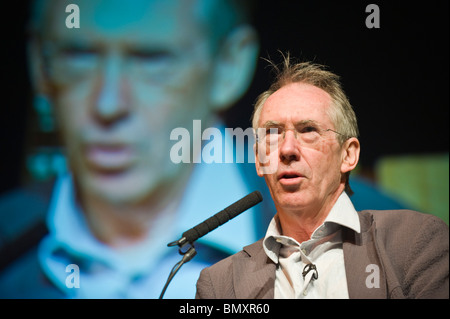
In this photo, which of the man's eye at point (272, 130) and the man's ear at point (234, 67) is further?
the man's ear at point (234, 67)

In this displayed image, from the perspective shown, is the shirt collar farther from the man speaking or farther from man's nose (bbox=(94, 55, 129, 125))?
man's nose (bbox=(94, 55, 129, 125))

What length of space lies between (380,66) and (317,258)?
1.83 m

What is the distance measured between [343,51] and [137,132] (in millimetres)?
1570

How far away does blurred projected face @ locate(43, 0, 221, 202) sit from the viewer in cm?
305

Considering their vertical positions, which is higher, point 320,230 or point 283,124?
point 283,124

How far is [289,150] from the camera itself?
1.81 metres

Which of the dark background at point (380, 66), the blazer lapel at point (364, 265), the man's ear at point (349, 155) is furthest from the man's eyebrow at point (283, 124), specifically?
the dark background at point (380, 66)

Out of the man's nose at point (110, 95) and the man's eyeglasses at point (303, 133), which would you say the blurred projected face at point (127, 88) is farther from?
the man's eyeglasses at point (303, 133)

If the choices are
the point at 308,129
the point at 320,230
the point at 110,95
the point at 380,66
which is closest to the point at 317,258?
the point at 320,230

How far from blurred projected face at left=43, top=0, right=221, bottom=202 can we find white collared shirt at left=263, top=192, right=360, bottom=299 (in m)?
1.37

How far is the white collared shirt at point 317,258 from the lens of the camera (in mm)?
1691

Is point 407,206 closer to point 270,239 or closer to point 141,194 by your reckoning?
point 270,239

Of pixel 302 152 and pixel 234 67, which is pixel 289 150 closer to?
pixel 302 152

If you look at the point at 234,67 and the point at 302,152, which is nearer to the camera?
the point at 302,152
